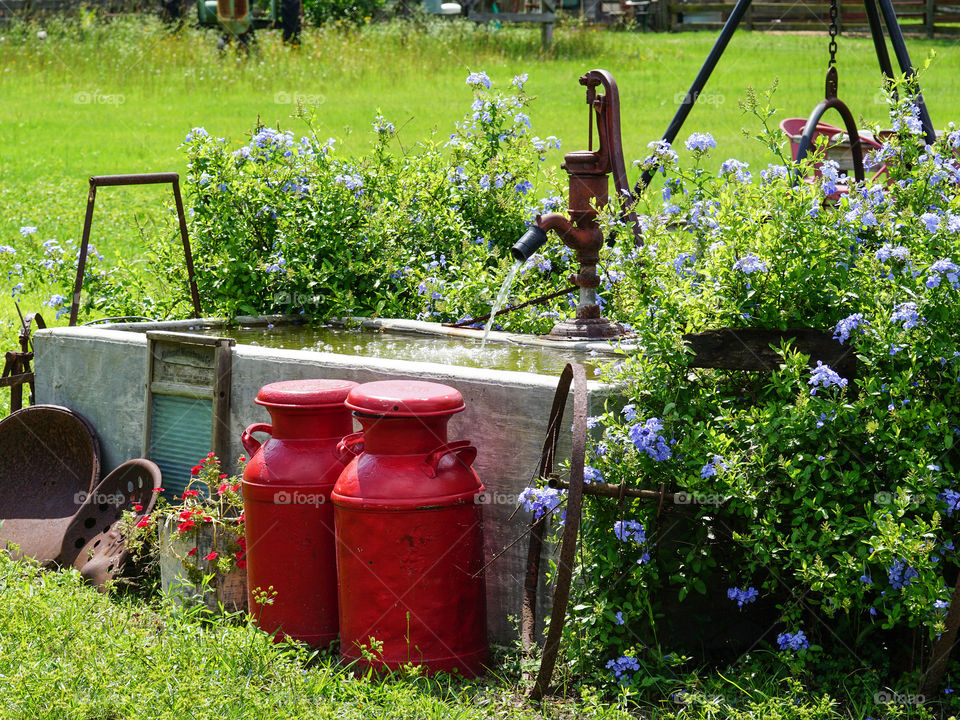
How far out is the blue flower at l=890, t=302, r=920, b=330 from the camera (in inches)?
128

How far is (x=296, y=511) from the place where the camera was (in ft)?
12.8

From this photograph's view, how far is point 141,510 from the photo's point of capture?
183 inches

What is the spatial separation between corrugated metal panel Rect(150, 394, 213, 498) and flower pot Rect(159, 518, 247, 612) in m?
0.62

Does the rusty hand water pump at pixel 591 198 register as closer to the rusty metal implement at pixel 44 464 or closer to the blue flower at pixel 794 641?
the blue flower at pixel 794 641

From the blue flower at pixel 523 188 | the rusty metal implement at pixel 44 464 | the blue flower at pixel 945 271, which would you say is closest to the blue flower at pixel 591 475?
the blue flower at pixel 945 271

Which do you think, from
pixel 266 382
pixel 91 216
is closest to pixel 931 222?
pixel 266 382

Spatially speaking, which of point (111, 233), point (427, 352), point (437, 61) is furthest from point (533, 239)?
point (437, 61)

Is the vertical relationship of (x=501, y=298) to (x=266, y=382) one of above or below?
above

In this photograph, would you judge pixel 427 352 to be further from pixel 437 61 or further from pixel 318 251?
pixel 437 61

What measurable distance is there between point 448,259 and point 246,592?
237 cm

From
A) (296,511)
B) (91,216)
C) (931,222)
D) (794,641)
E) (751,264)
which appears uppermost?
(931,222)

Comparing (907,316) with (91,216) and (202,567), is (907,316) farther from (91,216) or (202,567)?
(91,216)

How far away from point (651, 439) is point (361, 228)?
2740 millimetres

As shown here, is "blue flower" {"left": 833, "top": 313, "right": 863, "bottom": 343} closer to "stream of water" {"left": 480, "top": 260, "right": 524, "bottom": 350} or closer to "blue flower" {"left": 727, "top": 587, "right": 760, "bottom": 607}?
"blue flower" {"left": 727, "top": 587, "right": 760, "bottom": 607}
